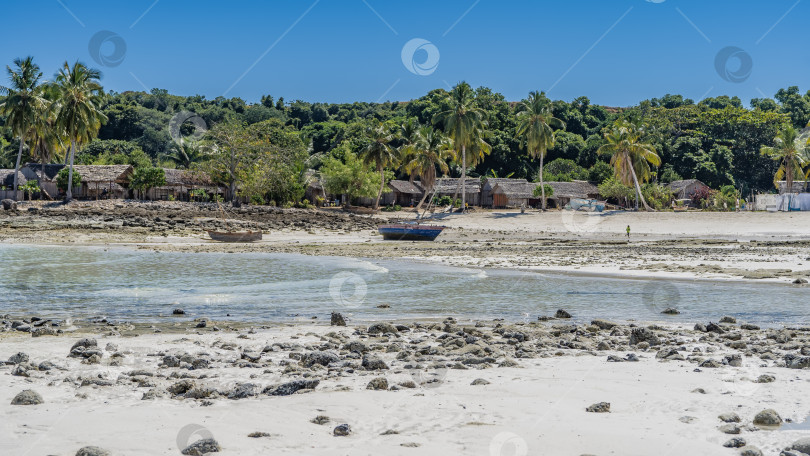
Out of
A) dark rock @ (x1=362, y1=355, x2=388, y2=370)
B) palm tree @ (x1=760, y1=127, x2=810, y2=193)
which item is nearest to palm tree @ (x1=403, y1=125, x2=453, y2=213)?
palm tree @ (x1=760, y1=127, x2=810, y2=193)

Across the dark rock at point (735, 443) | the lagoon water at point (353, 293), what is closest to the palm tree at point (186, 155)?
the lagoon water at point (353, 293)

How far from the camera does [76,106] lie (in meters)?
59.3

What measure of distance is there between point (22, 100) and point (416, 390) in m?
64.4

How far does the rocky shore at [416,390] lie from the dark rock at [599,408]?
0.04 ft

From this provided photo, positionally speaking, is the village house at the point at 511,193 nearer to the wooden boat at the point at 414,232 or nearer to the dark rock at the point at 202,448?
the wooden boat at the point at 414,232

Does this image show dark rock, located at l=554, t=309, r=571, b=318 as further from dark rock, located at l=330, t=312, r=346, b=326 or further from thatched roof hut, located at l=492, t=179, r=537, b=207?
thatched roof hut, located at l=492, t=179, r=537, b=207

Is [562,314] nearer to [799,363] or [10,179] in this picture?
[799,363]

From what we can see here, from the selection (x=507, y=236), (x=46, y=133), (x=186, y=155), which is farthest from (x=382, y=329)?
(x=186, y=155)

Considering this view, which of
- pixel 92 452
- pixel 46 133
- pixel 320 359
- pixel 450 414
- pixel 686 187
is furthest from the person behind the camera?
pixel 686 187

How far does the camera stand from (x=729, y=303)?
1678cm

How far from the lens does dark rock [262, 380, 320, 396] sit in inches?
291

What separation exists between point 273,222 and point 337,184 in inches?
731

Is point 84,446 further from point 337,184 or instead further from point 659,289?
point 337,184

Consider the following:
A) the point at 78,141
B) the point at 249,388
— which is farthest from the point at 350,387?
the point at 78,141
